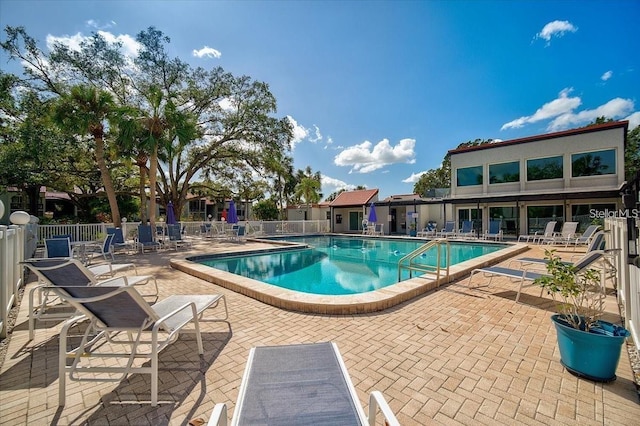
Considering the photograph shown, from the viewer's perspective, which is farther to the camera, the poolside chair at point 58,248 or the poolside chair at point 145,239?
the poolside chair at point 145,239

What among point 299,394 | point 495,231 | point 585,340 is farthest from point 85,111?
point 495,231

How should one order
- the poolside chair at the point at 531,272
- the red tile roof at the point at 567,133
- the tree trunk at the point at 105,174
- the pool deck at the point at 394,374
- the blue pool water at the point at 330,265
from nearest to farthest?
the pool deck at the point at 394,374
the poolside chair at the point at 531,272
the blue pool water at the point at 330,265
the tree trunk at the point at 105,174
the red tile roof at the point at 567,133

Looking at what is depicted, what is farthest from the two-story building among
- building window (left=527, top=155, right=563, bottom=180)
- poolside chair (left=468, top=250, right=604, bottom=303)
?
poolside chair (left=468, top=250, right=604, bottom=303)

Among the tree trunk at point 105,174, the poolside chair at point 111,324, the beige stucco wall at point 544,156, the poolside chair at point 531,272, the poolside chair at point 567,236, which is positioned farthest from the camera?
the beige stucco wall at point 544,156

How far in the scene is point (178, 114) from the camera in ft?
42.5

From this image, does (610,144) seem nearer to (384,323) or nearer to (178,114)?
(384,323)

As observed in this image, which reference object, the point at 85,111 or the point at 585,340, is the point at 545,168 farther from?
the point at 85,111

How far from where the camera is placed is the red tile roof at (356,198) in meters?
22.9

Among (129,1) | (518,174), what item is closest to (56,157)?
(129,1)

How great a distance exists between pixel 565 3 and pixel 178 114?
15427mm

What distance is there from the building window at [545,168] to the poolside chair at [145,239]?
21203mm

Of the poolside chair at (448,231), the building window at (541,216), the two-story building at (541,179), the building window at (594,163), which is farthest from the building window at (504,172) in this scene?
the poolside chair at (448,231)

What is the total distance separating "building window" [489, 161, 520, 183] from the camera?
55.4ft

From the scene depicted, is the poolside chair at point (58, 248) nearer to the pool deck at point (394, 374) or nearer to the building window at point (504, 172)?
the pool deck at point (394, 374)
